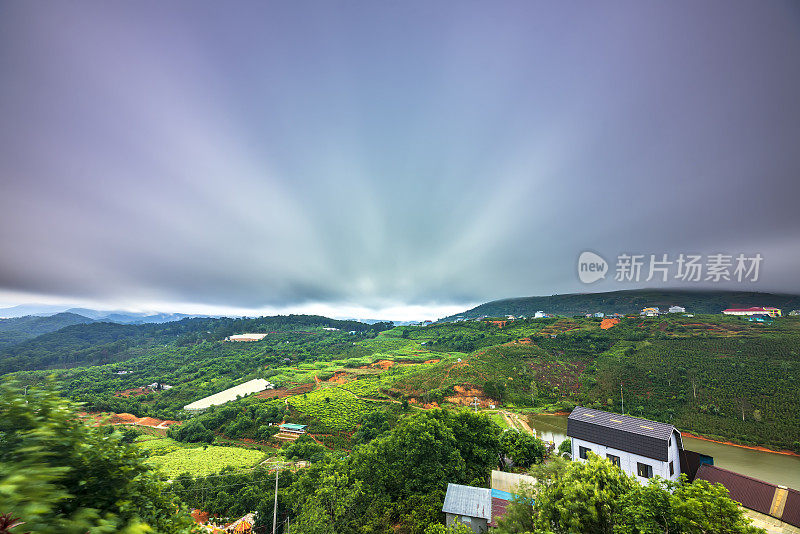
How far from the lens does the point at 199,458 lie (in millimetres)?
33562

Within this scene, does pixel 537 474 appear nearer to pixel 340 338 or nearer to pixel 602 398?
pixel 602 398

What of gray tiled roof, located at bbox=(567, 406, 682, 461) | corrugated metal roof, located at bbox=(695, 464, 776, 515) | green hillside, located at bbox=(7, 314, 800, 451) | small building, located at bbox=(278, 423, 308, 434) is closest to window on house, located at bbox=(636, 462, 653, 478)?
gray tiled roof, located at bbox=(567, 406, 682, 461)

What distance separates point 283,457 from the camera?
3238 centimetres

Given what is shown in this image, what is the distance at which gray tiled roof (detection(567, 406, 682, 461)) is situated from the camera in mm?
18734

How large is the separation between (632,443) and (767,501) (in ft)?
18.9

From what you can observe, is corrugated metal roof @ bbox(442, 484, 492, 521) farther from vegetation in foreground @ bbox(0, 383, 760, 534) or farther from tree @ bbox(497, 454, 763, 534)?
tree @ bbox(497, 454, 763, 534)

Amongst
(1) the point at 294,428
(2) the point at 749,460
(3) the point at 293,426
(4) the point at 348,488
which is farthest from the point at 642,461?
(3) the point at 293,426

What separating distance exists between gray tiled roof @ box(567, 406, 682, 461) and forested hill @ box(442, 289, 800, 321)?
446 ft

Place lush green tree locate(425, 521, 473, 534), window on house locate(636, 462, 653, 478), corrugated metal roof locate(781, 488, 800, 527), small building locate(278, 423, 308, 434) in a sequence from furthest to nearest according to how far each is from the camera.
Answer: small building locate(278, 423, 308, 434) → window on house locate(636, 462, 653, 478) → corrugated metal roof locate(781, 488, 800, 527) → lush green tree locate(425, 521, 473, 534)

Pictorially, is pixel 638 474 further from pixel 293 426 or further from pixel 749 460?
pixel 293 426

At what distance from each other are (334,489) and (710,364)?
2303 inches

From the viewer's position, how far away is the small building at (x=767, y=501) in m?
14.4

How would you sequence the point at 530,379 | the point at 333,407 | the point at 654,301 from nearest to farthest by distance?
the point at 333,407 < the point at 530,379 < the point at 654,301

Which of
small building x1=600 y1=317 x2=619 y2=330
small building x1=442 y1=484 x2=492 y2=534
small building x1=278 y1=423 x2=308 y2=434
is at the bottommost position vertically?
small building x1=278 y1=423 x2=308 y2=434
